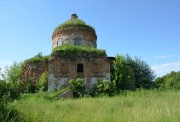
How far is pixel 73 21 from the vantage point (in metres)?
30.8

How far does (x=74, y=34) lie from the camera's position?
29375 mm

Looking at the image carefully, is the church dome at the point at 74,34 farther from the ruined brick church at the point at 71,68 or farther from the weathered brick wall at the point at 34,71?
the weathered brick wall at the point at 34,71

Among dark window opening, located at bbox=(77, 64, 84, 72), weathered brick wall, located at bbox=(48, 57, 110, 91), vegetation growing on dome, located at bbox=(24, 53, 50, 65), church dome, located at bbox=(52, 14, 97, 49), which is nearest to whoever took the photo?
weathered brick wall, located at bbox=(48, 57, 110, 91)

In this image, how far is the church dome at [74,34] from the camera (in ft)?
96.4

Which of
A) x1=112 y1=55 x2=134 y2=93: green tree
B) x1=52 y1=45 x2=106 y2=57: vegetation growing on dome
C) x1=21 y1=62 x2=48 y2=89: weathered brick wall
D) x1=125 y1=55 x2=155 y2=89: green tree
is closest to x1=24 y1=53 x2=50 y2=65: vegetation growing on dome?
x1=21 y1=62 x2=48 y2=89: weathered brick wall

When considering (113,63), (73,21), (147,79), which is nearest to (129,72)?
(113,63)

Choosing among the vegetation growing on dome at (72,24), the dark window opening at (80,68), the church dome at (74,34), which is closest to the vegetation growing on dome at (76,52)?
the dark window opening at (80,68)

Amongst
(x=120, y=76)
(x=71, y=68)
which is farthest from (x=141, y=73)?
(x=71, y=68)

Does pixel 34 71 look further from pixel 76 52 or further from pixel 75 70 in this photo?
pixel 76 52

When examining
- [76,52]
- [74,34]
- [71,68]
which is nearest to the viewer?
[71,68]

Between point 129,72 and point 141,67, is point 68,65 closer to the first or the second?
point 129,72

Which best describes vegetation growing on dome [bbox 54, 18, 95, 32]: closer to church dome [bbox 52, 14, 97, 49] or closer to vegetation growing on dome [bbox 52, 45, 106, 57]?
church dome [bbox 52, 14, 97, 49]

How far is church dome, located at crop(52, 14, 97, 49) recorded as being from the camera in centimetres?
2938

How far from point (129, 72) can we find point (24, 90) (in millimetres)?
11168
